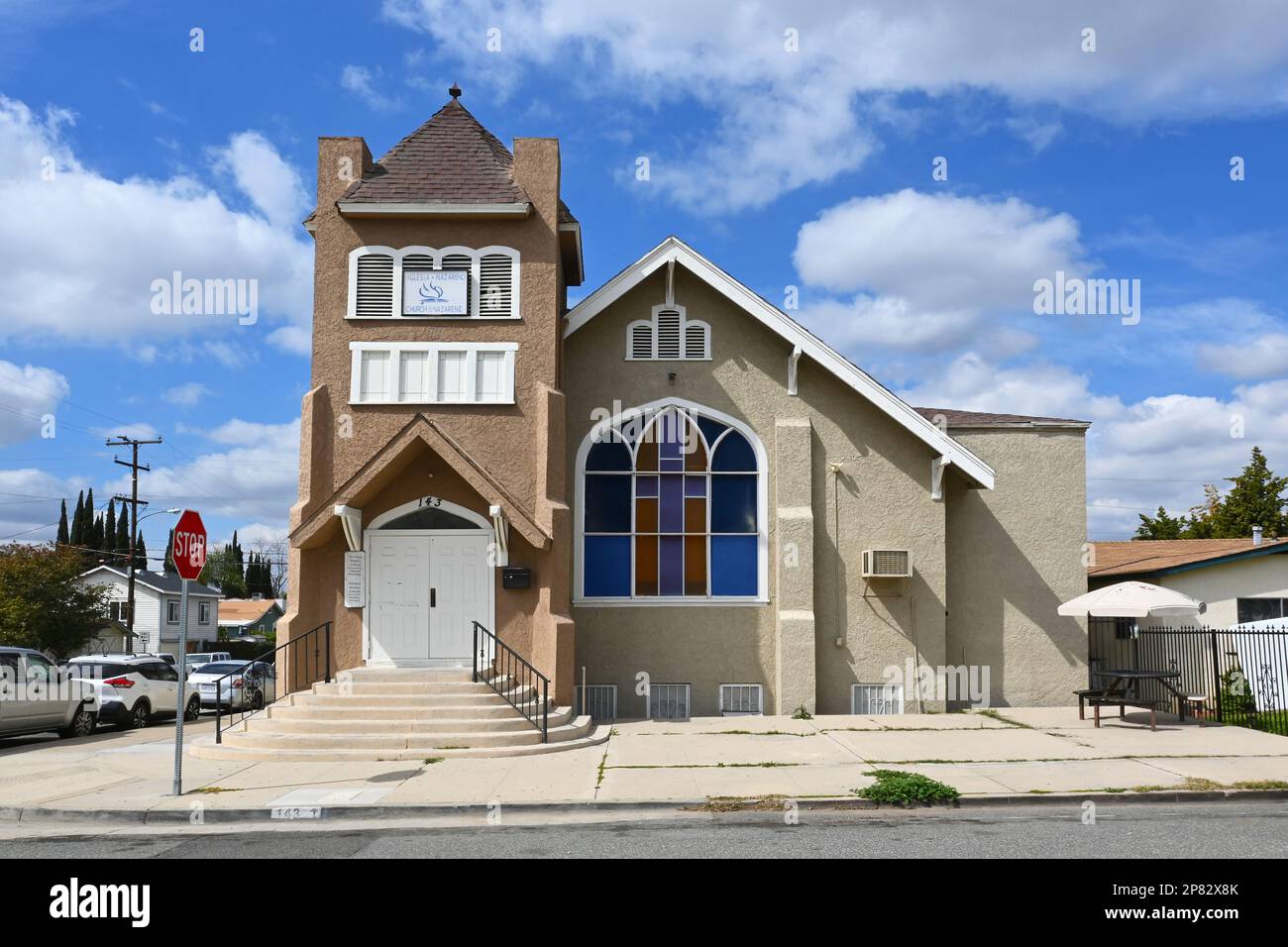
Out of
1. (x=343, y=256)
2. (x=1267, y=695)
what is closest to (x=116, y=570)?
(x=343, y=256)

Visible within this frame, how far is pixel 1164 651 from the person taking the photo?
60.7 feet

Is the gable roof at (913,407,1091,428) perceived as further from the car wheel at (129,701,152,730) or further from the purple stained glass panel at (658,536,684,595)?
the car wheel at (129,701,152,730)

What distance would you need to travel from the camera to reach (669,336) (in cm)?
1802

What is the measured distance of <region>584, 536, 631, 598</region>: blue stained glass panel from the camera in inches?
690

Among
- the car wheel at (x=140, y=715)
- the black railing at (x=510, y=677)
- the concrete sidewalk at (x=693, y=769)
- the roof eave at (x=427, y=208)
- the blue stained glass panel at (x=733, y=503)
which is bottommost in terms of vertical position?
the car wheel at (x=140, y=715)

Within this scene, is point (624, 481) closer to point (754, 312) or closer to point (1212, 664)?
point (754, 312)

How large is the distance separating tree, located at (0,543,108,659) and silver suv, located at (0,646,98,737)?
59.5 ft

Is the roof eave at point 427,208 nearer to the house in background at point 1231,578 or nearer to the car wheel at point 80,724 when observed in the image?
the car wheel at point 80,724

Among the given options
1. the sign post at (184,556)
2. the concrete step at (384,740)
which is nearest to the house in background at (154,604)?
the concrete step at (384,740)

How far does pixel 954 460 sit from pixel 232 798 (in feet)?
39.7

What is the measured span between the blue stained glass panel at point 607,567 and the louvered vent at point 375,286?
515cm

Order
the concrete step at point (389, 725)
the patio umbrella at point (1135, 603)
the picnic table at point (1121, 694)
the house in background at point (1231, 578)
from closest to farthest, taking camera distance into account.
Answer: the concrete step at point (389, 725) < the picnic table at point (1121, 694) < the patio umbrella at point (1135, 603) < the house in background at point (1231, 578)

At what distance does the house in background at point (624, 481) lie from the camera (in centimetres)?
1606

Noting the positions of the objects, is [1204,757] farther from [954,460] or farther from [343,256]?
[343,256]
